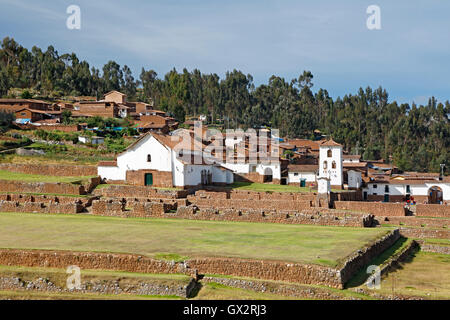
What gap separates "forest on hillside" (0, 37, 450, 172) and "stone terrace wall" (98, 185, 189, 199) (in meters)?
57.6

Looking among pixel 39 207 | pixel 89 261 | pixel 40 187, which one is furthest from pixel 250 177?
pixel 89 261

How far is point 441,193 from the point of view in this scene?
171ft

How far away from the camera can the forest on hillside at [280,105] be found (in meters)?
105

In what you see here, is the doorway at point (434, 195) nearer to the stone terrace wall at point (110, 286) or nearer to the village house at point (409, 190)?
the village house at point (409, 190)

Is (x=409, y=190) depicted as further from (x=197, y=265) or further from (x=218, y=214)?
(x=197, y=265)

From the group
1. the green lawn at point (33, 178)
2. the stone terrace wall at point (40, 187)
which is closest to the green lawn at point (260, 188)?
the green lawn at point (33, 178)

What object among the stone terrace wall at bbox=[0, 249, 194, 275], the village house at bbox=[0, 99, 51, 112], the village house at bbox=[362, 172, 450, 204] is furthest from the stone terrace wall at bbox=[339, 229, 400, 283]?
the village house at bbox=[0, 99, 51, 112]

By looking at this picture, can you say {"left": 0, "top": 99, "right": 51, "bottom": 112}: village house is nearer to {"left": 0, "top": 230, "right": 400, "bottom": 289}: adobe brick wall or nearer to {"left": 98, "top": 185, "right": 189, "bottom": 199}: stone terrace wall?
{"left": 98, "top": 185, "right": 189, "bottom": 199}: stone terrace wall

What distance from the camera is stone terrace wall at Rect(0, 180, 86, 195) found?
129 feet

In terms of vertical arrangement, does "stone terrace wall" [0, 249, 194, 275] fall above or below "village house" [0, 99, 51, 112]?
below

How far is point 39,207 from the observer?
114 ft

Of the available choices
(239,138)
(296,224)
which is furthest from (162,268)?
(239,138)

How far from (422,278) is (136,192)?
79.1ft
